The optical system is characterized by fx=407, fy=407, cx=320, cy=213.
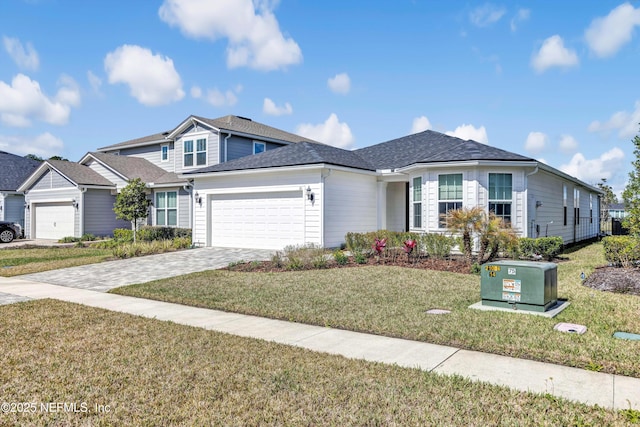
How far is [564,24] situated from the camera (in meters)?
13.6

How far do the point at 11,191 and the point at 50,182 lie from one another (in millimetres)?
6785

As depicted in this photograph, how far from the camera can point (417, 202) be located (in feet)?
52.0

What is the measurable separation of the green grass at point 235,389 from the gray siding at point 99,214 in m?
21.2

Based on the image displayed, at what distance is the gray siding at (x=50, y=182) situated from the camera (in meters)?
24.9

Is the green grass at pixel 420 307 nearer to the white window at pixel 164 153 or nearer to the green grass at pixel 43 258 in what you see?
the green grass at pixel 43 258

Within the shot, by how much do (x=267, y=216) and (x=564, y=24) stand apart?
12714 millimetres

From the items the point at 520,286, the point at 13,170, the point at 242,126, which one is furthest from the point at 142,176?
the point at 520,286

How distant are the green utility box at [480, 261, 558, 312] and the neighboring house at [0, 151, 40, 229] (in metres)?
32.3

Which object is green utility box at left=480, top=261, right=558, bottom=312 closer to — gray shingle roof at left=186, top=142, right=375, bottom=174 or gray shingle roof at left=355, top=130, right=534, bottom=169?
gray shingle roof at left=355, top=130, right=534, bottom=169

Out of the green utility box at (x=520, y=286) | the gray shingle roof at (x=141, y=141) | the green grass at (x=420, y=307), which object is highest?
the gray shingle roof at (x=141, y=141)

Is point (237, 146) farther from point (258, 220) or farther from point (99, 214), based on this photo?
point (99, 214)

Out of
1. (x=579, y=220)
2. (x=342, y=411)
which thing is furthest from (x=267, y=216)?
(x=579, y=220)

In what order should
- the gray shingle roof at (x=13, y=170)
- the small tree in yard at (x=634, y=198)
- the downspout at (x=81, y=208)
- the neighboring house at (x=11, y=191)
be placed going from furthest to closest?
the gray shingle roof at (x=13, y=170), the neighboring house at (x=11, y=191), the downspout at (x=81, y=208), the small tree in yard at (x=634, y=198)

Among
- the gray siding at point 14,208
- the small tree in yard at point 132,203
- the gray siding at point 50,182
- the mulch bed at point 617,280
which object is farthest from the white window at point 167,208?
the mulch bed at point 617,280
